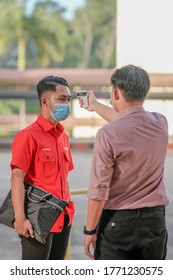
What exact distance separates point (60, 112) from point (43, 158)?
9.1 inches

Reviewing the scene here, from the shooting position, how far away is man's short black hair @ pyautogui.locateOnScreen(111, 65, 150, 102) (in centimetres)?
245

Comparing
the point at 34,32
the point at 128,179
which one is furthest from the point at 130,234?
the point at 34,32

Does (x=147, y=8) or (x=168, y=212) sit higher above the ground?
(x=147, y=8)

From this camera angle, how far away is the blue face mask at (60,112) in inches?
112

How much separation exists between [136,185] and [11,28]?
38184mm

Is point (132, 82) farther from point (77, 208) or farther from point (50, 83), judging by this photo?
point (77, 208)

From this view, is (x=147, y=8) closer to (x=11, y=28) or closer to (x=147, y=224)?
(x=147, y=224)

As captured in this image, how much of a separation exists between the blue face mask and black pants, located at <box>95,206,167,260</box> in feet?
1.78

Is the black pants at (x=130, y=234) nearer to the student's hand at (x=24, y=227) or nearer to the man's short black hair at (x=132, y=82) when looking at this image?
the student's hand at (x=24, y=227)

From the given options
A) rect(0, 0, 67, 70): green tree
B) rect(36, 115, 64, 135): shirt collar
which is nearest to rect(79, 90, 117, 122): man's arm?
rect(36, 115, 64, 135): shirt collar

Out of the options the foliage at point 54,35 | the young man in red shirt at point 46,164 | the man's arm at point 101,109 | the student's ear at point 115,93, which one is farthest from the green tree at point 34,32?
the student's ear at point 115,93
